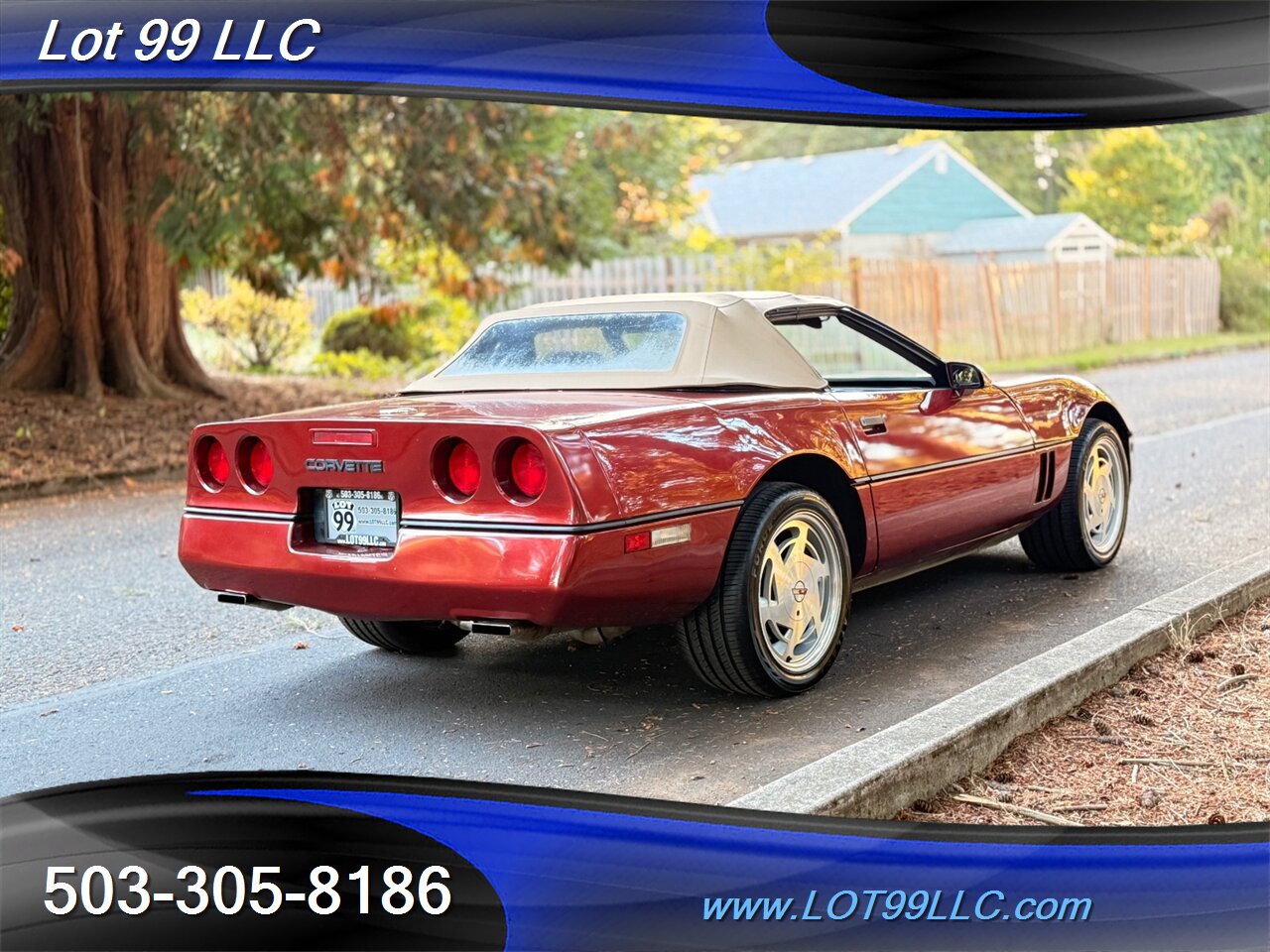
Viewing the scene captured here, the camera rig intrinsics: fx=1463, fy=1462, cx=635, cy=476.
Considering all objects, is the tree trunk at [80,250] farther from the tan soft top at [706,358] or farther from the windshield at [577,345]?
the tan soft top at [706,358]

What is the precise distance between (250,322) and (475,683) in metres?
18.6

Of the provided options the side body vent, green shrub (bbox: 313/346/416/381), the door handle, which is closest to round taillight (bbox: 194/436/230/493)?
the door handle

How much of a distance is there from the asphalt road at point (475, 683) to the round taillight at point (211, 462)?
812 millimetres

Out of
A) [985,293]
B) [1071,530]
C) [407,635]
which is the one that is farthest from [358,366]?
[407,635]

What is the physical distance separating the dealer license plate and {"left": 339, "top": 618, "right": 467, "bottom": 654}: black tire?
3.28ft

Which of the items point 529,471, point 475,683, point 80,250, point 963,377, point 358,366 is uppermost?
point 80,250

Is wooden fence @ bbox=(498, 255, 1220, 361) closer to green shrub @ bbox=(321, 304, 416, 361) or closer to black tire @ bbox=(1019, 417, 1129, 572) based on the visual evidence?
green shrub @ bbox=(321, 304, 416, 361)

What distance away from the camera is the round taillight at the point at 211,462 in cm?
517

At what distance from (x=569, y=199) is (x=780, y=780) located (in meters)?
12.2

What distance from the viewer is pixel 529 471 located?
4.50 m

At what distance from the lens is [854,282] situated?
21.9 meters

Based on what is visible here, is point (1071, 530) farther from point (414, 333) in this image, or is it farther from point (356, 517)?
point (414, 333)

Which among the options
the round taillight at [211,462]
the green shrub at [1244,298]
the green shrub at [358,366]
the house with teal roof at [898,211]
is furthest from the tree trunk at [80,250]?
the green shrub at [1244,298]

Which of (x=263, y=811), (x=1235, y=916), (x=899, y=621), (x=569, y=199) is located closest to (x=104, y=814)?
(x=263, y=811)
